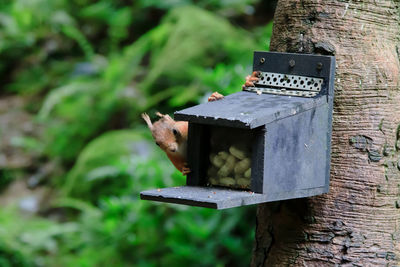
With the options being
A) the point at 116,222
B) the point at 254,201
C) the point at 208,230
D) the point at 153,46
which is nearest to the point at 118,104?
the point at 153,46

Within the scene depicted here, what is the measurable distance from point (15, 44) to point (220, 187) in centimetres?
702

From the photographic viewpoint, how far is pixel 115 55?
7543 millimetres

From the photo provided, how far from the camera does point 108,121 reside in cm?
680

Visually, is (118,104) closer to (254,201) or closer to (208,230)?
(208,230)

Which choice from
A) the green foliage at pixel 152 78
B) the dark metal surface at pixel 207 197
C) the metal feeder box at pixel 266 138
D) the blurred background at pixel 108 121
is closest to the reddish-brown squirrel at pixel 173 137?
the metal feeder box at pixel 266 138

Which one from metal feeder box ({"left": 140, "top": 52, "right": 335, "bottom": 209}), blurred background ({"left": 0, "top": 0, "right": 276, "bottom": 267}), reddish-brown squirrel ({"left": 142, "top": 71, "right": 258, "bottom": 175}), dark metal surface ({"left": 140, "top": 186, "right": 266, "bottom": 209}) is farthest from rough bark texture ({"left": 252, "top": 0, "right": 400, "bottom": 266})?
blurred background ({"left": 0, "top": 0, "right": 276, "bottom": 267})

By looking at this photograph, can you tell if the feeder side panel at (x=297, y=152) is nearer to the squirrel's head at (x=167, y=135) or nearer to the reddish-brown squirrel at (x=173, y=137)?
the reddish-brown squirrel at (x=173, y=137)

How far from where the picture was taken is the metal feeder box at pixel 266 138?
6.54ft

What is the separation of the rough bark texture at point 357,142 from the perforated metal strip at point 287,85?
0.41 ft

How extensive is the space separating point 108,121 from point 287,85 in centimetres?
471

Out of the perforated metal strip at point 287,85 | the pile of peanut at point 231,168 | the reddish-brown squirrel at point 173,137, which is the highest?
→ the perforated metal strip at point 287,85

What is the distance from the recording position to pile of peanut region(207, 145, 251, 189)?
6.95ft

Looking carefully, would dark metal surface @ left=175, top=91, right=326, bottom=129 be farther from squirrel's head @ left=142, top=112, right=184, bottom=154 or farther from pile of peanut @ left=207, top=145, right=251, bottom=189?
squirrel's head @ left=142, top=112, right=184, bottom=154

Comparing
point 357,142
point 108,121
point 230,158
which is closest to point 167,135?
point 230,158
